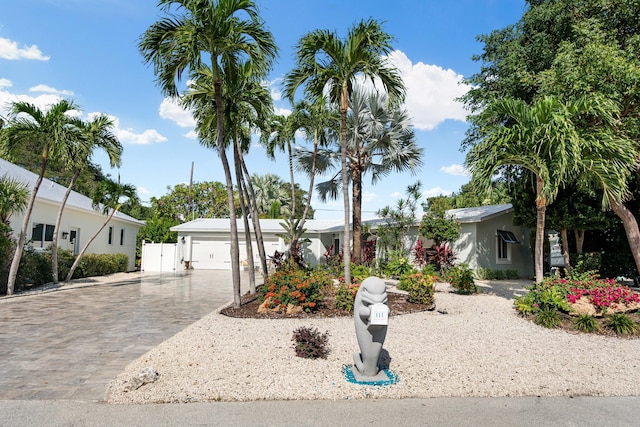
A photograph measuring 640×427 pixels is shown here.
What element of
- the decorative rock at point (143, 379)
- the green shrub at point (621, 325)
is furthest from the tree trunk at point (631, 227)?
the decorative rock at point (143, 379)

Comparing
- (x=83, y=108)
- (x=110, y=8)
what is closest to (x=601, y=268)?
(x=110, y=8)

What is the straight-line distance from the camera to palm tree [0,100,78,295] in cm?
1153

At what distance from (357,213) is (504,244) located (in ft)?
24.3

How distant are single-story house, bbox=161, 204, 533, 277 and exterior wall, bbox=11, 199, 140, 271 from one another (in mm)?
1919

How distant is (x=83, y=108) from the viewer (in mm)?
12797

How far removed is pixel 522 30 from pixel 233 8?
1108 cm

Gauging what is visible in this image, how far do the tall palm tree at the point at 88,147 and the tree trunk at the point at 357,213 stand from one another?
899cm

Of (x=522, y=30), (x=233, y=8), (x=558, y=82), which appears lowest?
(x=558, y=82)

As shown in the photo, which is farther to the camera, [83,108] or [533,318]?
[83,108]

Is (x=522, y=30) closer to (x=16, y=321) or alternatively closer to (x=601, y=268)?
(x=601, y=268)

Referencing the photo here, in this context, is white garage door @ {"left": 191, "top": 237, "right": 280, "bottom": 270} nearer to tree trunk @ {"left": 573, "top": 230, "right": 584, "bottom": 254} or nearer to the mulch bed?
the mulch bed

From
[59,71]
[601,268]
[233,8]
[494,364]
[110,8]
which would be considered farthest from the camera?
[601,268]

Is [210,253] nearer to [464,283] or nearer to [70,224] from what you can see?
[70,224]

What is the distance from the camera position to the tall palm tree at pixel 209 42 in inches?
294
